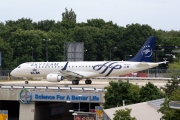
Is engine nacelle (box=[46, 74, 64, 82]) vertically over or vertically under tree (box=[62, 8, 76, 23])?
under

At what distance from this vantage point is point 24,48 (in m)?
114

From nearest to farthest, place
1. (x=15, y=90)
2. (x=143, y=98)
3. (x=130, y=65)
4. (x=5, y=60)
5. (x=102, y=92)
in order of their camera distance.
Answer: (x=143, y=98) → (x=102, y=92) → (x=15, y=90) → (x=130, y=65) → (x=5, y=60)

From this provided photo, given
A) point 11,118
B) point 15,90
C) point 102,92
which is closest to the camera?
point 102,92

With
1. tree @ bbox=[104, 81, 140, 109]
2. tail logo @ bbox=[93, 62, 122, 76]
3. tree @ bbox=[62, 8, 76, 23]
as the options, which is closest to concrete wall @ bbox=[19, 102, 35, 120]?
tree @ bbox=[104, 81, 140, 109]

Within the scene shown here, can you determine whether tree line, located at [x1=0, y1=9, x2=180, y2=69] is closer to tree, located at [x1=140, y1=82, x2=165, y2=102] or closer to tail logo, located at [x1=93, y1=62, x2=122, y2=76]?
tail logo, located at [x1=93, y1=62, x2=122, y2=76]

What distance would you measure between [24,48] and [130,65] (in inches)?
2143

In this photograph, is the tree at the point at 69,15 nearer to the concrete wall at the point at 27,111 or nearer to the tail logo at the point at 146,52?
the tail logo at the point at 146,52

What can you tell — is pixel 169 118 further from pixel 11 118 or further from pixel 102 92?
pixel 11 118

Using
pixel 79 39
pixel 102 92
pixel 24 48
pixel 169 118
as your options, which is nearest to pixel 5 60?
pixel 24 48

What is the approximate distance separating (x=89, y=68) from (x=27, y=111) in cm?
1709

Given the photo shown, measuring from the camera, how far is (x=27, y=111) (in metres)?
50.1

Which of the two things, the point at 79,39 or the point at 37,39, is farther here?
the point at 79,39

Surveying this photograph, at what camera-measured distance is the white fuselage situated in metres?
62.6

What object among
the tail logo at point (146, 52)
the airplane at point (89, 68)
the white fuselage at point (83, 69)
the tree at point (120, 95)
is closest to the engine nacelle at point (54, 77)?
the airplane at point (89, 68)
